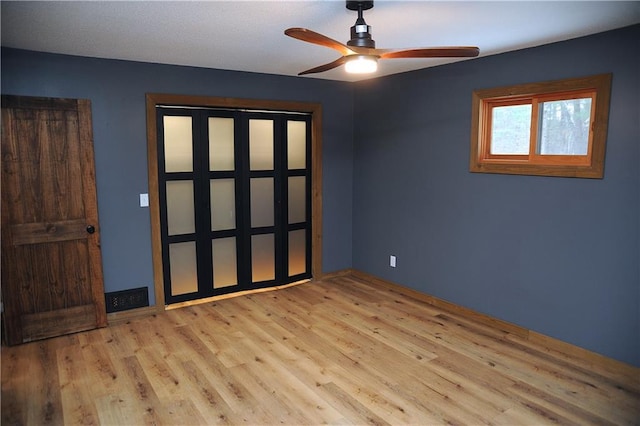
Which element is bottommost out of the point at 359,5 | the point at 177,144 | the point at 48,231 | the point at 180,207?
the point at 48,231

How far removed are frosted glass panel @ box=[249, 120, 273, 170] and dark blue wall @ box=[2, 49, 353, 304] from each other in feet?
1.03

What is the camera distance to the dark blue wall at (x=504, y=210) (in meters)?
3.10

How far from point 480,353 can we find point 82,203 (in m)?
3.64

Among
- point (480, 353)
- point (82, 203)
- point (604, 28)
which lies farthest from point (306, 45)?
point (480, 353)

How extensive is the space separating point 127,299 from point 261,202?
173 cm

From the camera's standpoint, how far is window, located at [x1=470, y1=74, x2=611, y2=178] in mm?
3191

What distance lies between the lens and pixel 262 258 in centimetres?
512

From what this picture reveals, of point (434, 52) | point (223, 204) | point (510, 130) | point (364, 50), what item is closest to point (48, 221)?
point (223, 204)

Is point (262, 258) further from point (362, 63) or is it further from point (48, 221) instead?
point (362, 63)

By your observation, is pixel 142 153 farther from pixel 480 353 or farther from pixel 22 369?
pixel 480 353

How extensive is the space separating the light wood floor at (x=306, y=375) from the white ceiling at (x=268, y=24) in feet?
7.97

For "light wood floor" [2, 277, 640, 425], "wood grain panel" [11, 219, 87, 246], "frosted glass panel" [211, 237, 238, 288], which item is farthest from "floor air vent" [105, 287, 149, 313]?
"frosted glass panel" [211, 237, 238, 288]

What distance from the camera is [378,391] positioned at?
2982 millimetres

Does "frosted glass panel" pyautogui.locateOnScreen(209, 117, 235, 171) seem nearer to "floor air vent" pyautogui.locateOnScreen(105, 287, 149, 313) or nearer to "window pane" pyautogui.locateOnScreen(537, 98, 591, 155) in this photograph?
"floor air vent" pyautogui.locateOnScreen(105, 287, 149, 313)
